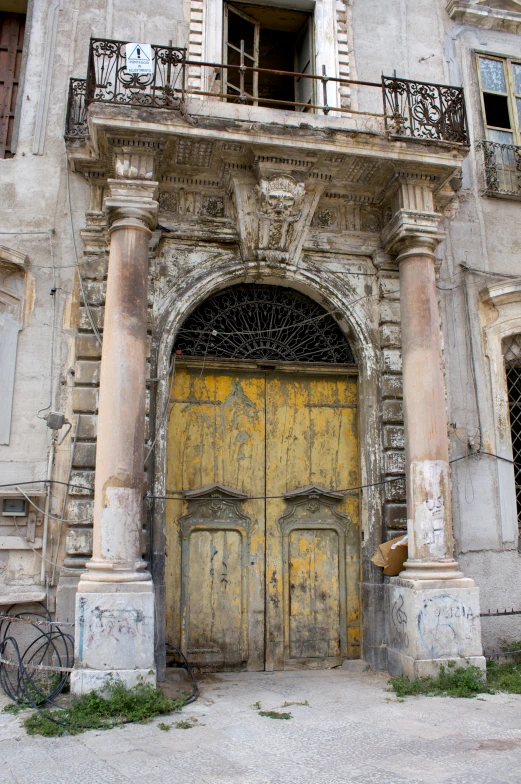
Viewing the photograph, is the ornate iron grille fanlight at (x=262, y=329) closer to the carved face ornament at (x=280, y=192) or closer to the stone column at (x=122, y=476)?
the carved face ornament at (x=280, y=192)

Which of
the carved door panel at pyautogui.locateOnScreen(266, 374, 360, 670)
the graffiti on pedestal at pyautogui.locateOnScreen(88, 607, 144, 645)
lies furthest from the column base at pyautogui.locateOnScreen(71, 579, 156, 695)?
the carved door panel at pyautogui.locateOnScreen(266, 374, 360, 670)

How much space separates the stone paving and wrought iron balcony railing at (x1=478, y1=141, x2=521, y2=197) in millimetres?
6247

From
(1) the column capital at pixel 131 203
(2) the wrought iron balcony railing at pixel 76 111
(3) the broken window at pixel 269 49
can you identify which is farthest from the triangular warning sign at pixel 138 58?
(3) the broken window at pixel 269 49

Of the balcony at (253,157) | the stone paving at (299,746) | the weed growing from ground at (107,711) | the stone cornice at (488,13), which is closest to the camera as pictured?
the stone paving at (299,746)

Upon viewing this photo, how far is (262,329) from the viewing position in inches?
319

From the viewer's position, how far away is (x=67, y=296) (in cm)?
754

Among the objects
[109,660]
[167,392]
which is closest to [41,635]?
[109,660]

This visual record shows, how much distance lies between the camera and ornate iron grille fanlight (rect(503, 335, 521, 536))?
8.58 m

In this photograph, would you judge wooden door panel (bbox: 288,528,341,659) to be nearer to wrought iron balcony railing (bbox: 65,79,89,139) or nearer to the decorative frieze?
the decorative frieze

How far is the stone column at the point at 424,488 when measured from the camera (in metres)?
6.60

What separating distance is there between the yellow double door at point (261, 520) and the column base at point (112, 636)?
133 centimetres

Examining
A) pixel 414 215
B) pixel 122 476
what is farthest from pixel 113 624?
pixel 414 215

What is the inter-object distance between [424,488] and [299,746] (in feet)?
10.1

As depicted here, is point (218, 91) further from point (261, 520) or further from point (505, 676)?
point (505, 676)
